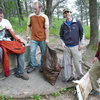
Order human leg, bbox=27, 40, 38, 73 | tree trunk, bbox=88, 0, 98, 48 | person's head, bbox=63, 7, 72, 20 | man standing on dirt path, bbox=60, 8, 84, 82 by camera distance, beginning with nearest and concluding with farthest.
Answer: person's head, bbox=63, 7, 72, 20 < man standing on dirt path, bbox=60, 8, 84, 82 < human leg, bbox=27, 40, 38, 73 < tree trunk, bbox=88, 0, 98, 48

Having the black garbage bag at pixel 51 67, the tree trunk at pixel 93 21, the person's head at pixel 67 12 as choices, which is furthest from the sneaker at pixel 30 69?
the tree trunk at pixel 93 21

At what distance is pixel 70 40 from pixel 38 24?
3.31ft

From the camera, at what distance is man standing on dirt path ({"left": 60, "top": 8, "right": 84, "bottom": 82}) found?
309 centimetres

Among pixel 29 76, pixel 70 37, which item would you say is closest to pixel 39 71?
pixel 29 76

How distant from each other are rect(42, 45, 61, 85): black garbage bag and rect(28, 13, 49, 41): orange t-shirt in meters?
0.46

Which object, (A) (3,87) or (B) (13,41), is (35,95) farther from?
(B) (13,41)

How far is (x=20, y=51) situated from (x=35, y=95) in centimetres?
116

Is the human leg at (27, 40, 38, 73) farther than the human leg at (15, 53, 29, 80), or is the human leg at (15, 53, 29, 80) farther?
the human leg at (27, 40, 38, 73)

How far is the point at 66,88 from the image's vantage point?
337 cm

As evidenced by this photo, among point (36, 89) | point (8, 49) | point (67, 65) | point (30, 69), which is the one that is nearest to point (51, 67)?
point (67, 65)

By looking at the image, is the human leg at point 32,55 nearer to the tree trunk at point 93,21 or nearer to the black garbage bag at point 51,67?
the black garbage bag at point 51,67

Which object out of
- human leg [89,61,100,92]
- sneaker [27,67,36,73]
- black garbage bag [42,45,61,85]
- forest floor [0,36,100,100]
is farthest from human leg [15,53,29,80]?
human leg [89,61,100,92]

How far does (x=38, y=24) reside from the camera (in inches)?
140

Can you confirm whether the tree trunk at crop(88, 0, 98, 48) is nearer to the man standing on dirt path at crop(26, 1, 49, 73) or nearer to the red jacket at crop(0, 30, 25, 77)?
the man standing on dirt path at crop(26, 1, 49, 73)
